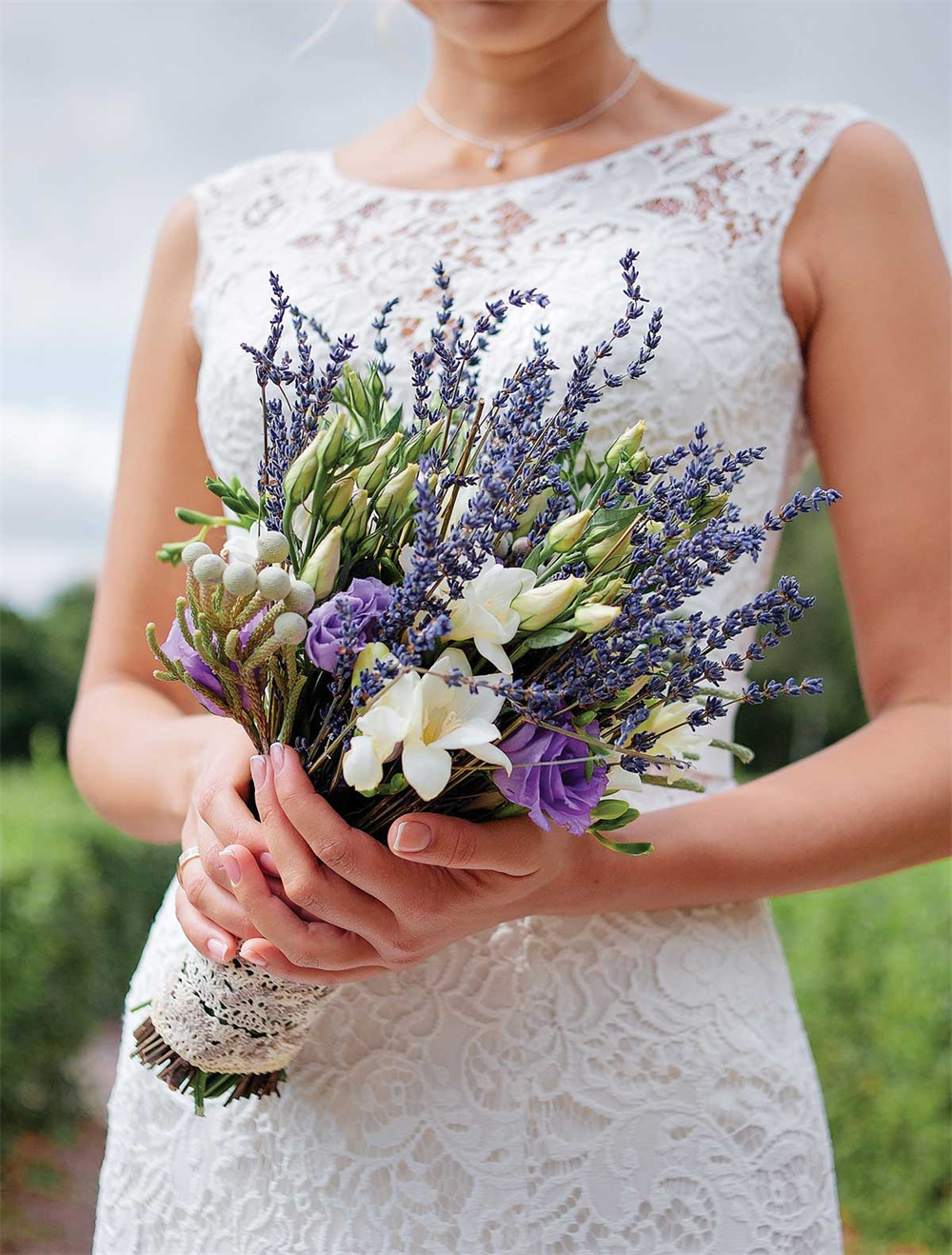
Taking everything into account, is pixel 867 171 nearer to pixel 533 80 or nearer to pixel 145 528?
pixel 533 80

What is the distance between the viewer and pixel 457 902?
120 cm

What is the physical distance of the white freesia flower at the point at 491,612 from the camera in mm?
966

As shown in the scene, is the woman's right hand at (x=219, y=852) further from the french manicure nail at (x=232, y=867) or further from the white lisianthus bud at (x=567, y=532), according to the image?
the white lisianthus bud at (x=567, y=532)

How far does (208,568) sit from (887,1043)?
439 centimetres

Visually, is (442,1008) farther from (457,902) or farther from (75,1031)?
(75,1031)

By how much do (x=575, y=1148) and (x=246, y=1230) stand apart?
44cm

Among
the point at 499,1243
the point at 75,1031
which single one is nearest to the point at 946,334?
the point at 499,1243

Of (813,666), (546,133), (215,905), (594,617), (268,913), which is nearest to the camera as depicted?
(594,617)

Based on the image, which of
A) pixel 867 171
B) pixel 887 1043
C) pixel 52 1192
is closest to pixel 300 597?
pixel 867 171

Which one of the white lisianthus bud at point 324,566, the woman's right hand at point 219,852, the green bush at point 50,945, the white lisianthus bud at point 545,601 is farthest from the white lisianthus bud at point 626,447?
the green bush at point 50,945

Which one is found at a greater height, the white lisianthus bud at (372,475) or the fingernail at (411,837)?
the white lisianthus bud at (372,475)

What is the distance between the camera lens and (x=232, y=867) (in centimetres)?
121

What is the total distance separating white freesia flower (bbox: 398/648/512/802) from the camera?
96cm

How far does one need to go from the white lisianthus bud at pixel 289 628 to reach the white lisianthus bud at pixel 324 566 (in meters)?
0.04
